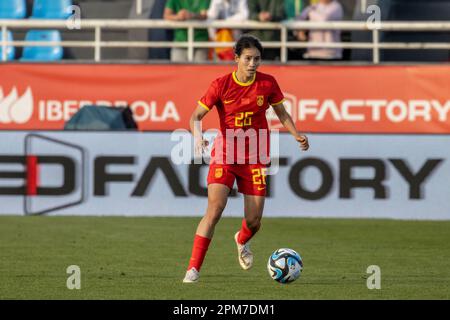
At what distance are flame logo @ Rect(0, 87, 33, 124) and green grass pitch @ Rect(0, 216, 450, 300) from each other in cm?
259

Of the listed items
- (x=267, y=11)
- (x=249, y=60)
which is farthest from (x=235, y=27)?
(x=249, y=60)

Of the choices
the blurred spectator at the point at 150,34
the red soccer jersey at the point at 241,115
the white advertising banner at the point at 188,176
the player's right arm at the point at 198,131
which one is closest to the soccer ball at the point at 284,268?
the red soccer jersey at the point at 241,115

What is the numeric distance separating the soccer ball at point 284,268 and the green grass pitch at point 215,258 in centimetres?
7

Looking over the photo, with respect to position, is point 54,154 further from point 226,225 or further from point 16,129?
point 226,225

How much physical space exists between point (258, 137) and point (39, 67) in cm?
960

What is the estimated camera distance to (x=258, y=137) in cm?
1164

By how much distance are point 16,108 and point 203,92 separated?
301 cm

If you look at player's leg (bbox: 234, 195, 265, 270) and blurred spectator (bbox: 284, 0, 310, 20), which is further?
blurred spectator (bbox: 284, 0, 310, 20)

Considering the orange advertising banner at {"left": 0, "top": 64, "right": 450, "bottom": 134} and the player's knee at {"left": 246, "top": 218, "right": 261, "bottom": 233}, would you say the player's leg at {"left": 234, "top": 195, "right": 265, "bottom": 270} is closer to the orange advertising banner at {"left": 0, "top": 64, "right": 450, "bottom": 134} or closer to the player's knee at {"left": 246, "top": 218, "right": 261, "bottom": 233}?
the player's knee at {"left": 246, "top": 218, "right": 261, "bottom": 233}

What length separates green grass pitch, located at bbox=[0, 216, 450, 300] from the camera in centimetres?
1076

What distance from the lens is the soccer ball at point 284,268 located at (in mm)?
11297

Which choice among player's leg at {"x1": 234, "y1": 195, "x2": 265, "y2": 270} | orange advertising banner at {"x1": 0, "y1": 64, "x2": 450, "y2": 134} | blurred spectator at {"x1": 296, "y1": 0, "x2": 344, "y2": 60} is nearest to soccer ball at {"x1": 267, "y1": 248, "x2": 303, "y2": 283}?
player's leg at {"x1": 234, "y1": 195, "x2": 265, "y2": 270}

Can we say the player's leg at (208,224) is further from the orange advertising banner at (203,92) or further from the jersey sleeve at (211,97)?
the orange advertising banner at (203,92)
